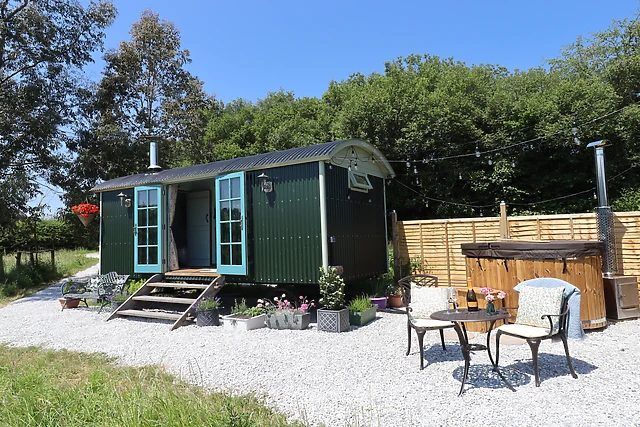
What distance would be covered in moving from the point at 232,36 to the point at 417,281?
7815mm

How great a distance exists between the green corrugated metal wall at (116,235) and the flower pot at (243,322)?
3.61m

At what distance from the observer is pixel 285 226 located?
291 inches

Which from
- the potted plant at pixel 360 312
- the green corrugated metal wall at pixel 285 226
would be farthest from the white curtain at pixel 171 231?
the potted plant at pixel 360 312

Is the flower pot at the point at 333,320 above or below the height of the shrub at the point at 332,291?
below

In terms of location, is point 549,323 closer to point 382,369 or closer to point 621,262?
point 382,369

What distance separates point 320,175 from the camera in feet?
23.1

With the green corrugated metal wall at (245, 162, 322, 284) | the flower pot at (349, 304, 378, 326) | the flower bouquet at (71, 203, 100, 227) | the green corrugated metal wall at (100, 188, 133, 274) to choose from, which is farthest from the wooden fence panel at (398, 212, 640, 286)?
the flower bouquet at (71, 203, 100, 227)

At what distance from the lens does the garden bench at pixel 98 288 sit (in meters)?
8.71

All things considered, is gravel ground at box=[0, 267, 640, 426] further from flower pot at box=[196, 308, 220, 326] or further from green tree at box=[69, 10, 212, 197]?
green tree at box=[69, 10, 212, 197]

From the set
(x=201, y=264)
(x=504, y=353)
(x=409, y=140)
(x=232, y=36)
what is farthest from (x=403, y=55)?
(x=504, y=353)

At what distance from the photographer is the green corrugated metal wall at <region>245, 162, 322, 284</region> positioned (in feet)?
23.2

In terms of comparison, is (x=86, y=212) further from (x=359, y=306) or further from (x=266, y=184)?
(x=359, y=306)

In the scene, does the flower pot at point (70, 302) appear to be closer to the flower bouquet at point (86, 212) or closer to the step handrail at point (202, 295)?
the flower bouquet at point (86, 212)

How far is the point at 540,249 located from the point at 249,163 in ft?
16.8
